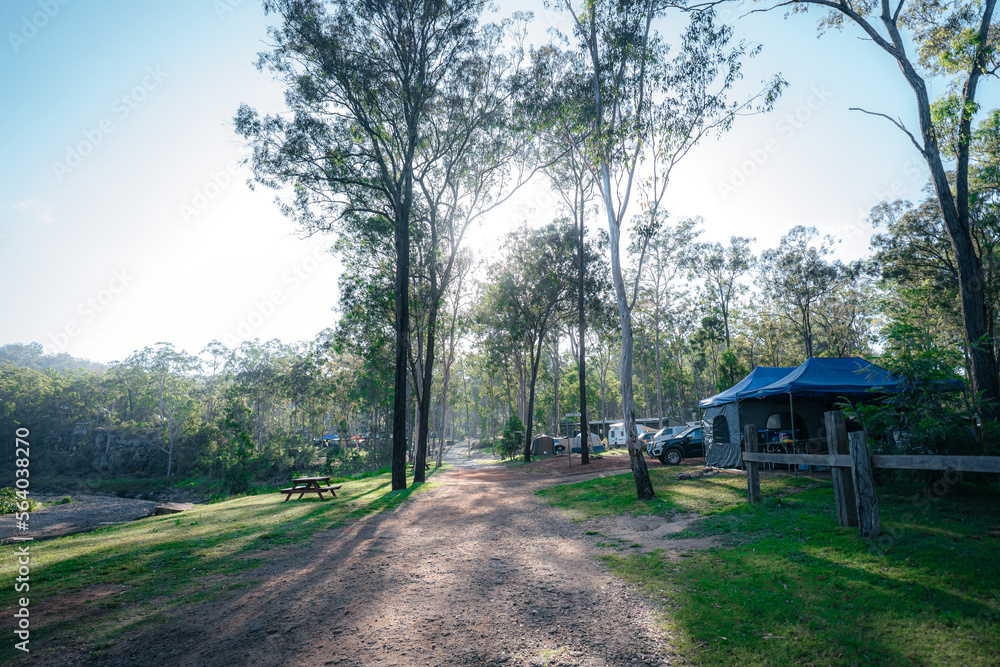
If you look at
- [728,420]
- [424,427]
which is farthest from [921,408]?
[424,427]

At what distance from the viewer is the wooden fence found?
14.8 feet

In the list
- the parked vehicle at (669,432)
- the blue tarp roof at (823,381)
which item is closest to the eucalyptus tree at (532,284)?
the parked vehicle at (669,432)

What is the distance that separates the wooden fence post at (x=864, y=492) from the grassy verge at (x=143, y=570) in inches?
301

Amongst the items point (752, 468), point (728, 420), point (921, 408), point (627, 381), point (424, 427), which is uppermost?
point (627, 381)

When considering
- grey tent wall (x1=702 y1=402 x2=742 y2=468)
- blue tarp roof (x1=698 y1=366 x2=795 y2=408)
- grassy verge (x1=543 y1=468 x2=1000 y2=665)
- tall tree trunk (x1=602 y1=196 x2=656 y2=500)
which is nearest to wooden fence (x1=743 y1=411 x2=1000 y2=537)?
grassy verge (x1=543 y1=468 x2=1000 y2=665)

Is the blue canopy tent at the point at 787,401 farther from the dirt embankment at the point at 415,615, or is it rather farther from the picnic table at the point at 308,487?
the picnic table at the point at 308,487

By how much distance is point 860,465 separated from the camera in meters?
A: 5.78

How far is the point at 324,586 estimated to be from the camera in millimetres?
5480

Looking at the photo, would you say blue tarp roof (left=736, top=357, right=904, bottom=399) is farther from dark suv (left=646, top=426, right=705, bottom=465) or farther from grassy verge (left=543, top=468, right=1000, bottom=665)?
grassy verge (left=543, top=468, right=1000, bottom=665)

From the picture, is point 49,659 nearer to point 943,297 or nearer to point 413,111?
point 413,111

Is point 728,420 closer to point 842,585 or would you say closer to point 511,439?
point 842,585

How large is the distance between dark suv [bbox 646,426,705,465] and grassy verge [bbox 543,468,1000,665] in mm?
12548

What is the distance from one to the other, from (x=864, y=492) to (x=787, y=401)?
38.2 feet

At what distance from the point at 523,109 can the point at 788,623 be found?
1863cm
